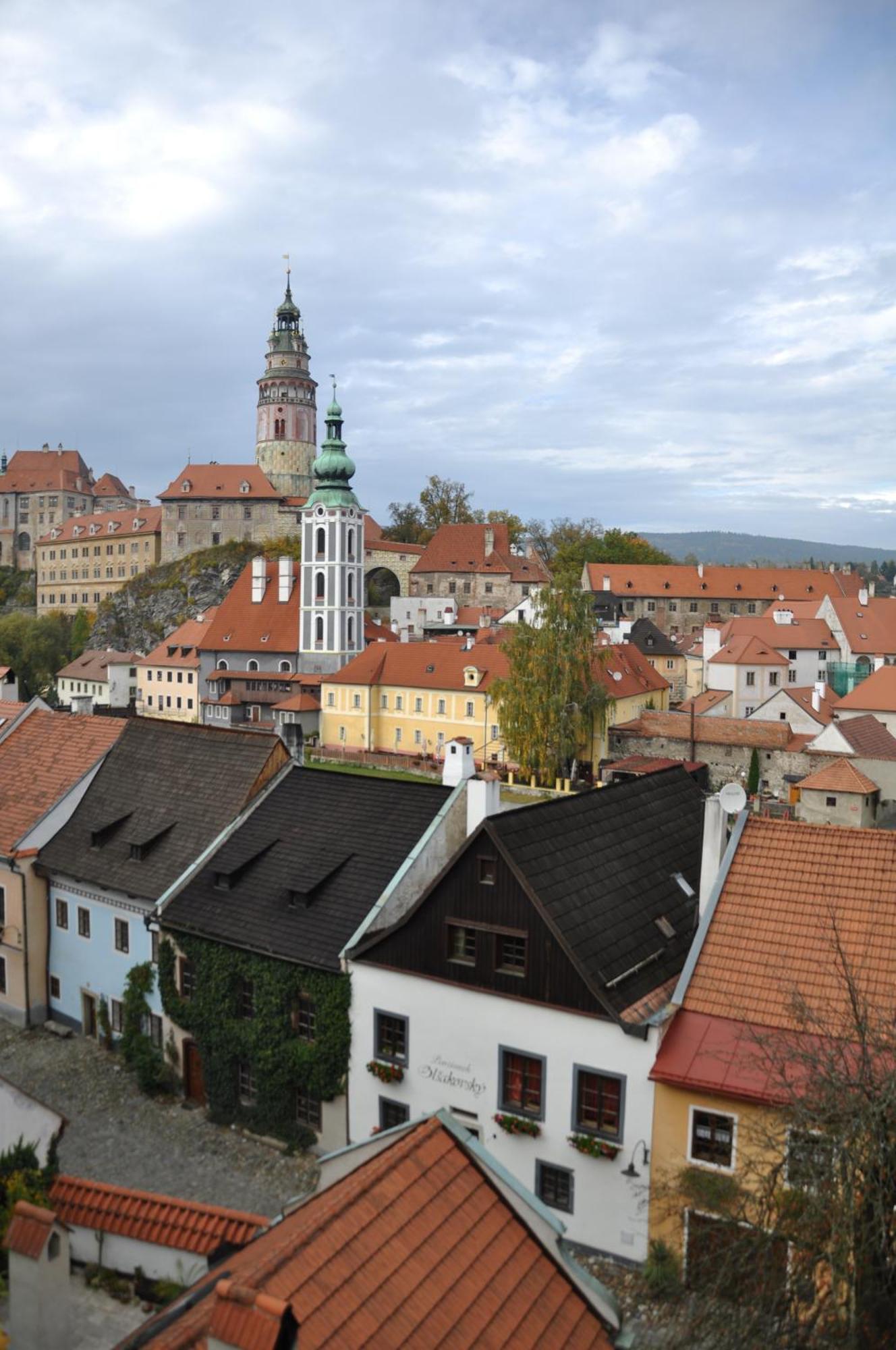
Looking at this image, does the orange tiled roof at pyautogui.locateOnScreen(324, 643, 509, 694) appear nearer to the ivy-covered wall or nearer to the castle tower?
the castle tower

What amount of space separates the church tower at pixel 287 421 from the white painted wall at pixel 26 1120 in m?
112

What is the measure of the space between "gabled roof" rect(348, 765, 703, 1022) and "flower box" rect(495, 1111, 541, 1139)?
2.46 metres

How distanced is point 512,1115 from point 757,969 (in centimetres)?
460

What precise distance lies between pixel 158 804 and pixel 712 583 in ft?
271

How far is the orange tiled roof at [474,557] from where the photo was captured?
9881cm

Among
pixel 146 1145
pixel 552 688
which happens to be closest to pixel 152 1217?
pixel 146 1145

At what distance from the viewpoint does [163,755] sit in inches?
A: 1002

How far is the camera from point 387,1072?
670 inches

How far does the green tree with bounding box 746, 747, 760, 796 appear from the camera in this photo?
49312mm

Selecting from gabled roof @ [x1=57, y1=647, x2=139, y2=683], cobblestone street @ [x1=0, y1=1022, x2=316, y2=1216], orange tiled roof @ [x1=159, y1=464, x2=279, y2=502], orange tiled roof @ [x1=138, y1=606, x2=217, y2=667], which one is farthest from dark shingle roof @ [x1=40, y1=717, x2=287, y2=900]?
orange tiled roof @ [x1=159, y1=464, x2=279, y2=502]

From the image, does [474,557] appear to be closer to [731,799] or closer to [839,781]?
[839,781]

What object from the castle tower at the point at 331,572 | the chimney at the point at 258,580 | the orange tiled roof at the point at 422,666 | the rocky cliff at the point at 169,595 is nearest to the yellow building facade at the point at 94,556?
the rocky cliff at the point at 169,595

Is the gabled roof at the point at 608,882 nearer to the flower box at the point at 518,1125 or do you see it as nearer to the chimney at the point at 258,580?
the flower box at the point at 518,1125

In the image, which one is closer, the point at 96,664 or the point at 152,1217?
the point at 152,1217
